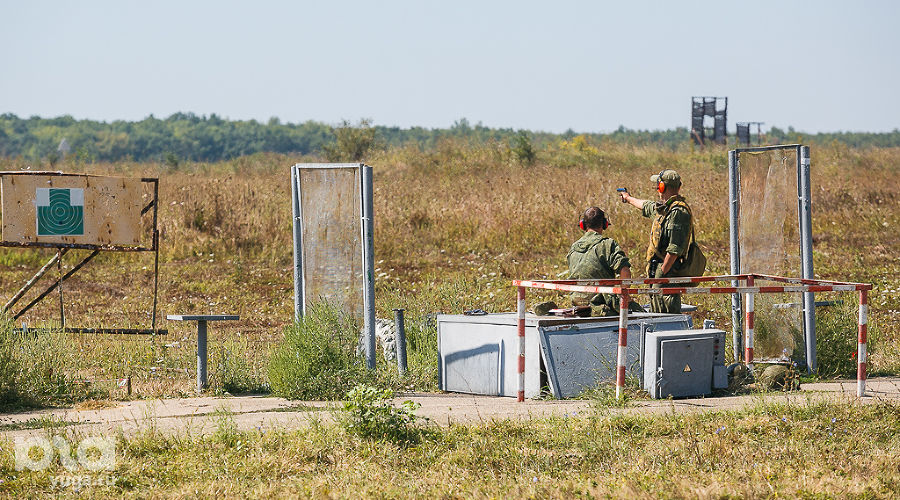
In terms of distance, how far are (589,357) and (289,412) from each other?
2658 millimetres

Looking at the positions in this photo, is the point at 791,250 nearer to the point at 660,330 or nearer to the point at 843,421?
the point at 660,330

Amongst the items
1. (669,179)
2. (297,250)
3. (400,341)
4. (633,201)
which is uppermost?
(669,179)

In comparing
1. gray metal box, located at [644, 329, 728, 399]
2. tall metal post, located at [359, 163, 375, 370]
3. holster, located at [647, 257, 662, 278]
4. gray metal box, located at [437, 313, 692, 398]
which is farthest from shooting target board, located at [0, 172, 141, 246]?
gray metal box, located at [644, 329, 728, 399]

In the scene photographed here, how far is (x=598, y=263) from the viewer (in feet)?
33.0

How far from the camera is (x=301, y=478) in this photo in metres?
6.64

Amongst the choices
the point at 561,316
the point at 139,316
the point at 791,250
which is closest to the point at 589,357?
the point at 561,316

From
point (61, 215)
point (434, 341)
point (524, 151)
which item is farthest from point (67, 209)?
point (524, 151)

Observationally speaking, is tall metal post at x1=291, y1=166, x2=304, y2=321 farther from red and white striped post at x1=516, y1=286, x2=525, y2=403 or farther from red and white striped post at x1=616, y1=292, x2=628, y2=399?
red and white striped post at x1=616, y1=292, x2=628, y2=399

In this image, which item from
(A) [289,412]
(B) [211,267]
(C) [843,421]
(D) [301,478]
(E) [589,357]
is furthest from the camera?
(B) [211,267]

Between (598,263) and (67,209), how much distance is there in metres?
6.38

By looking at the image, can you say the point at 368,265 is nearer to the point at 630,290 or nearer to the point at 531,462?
the point at 630,290

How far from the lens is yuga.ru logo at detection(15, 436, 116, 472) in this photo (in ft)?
22.5

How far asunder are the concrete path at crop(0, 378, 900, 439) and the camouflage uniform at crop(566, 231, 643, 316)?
1299mm

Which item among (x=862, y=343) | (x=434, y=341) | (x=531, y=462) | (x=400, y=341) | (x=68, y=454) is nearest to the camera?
(x=531, y=462)
